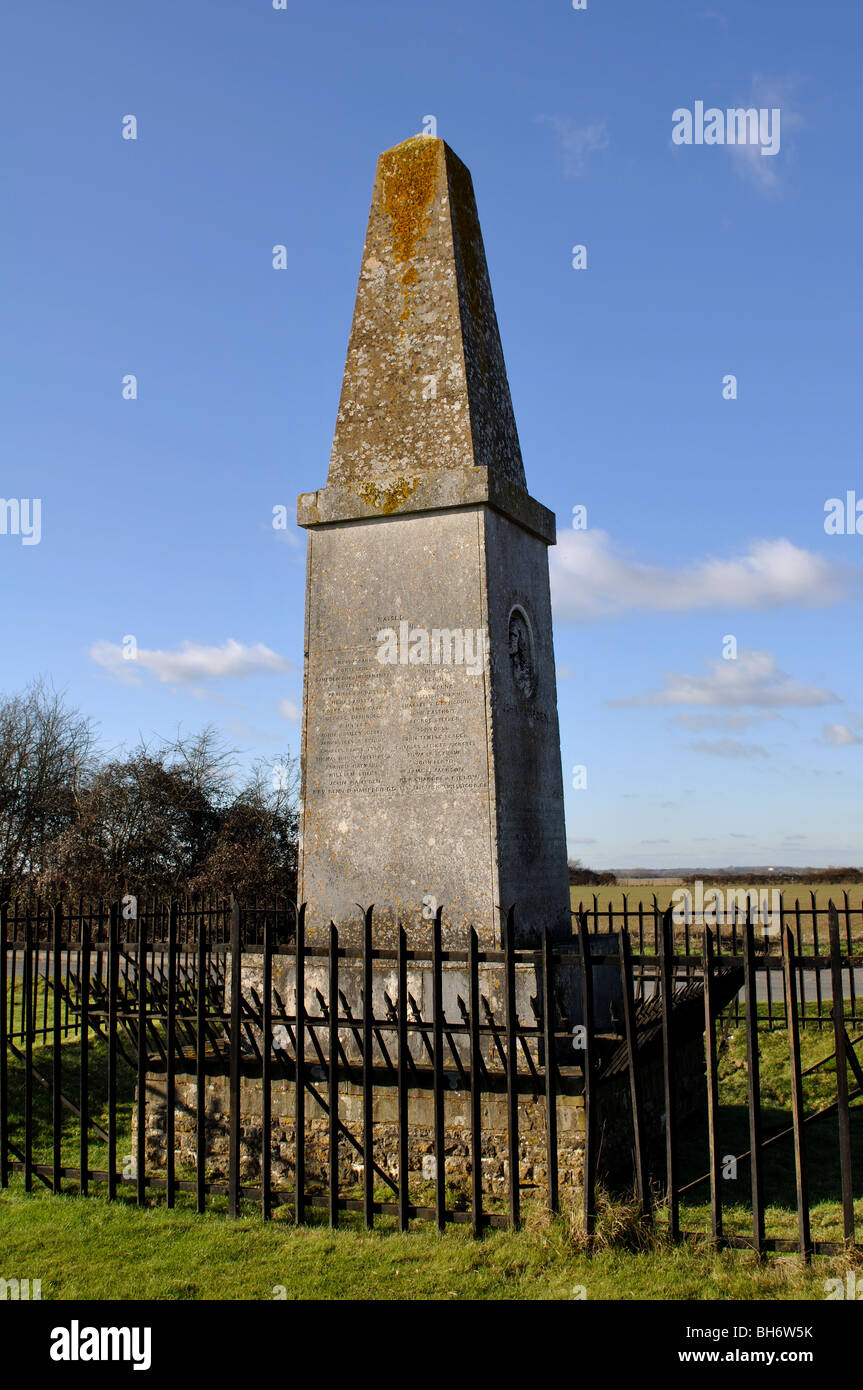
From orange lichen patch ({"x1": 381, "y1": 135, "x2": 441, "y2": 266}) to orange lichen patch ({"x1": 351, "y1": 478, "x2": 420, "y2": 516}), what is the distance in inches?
82.7

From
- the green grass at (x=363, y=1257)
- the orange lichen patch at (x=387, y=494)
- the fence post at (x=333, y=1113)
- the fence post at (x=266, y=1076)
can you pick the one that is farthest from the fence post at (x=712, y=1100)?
the orange lichen patch at (x=387, y=494)

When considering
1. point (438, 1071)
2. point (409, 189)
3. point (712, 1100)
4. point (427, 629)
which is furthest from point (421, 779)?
point (409, 189)

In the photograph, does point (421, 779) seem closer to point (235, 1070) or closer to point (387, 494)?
point (387, 494)

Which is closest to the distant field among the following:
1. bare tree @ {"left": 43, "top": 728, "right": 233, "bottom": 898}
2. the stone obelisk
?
bare tree @ {"left": 43, "top": 728, "right": 233, "bottom": 898}

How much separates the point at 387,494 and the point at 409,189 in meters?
2.93

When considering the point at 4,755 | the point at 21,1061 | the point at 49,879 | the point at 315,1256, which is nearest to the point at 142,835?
the point at 49,879

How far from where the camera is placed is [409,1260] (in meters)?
5.76

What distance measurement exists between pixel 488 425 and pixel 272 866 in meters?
14.5

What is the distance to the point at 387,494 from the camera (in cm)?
837

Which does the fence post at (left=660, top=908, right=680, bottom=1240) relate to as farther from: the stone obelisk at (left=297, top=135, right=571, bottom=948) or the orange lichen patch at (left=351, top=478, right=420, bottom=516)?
the orange lichen patch at (left=351, top=478, right=420, bottom=516)

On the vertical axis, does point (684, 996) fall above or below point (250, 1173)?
above

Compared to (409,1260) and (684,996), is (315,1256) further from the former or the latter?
(684,996)

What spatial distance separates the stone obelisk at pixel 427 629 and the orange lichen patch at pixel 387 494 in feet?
0.05

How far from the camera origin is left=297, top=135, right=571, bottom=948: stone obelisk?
25.6 feet
